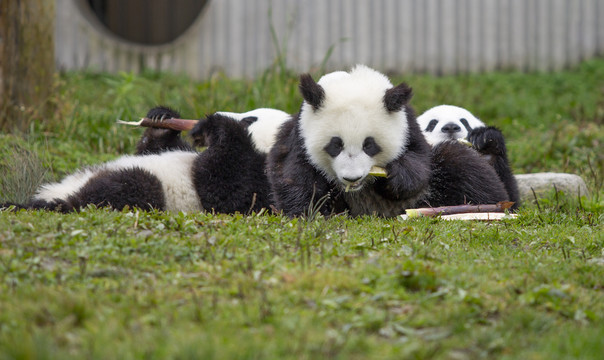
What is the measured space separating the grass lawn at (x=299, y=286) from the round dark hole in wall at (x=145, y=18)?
12.0 metres

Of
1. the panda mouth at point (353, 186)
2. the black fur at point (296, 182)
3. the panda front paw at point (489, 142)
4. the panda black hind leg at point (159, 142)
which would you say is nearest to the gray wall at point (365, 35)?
the panda black hind leg at point (159, 142)

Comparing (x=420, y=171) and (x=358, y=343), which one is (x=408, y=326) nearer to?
(x=358, y=343)

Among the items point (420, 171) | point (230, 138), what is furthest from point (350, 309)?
point (230, 138)

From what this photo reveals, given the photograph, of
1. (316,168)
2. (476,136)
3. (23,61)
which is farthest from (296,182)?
(23,61)

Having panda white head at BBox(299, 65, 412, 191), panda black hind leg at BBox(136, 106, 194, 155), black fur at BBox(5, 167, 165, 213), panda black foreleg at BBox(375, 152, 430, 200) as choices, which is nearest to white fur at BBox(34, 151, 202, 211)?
black fur at BBox(5, 167, 165, 213)

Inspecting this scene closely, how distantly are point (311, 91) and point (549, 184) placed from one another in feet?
10.3

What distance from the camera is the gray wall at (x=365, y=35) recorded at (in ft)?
40.7

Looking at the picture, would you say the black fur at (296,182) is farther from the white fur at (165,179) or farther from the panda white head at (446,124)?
the panda white head at (446,124)

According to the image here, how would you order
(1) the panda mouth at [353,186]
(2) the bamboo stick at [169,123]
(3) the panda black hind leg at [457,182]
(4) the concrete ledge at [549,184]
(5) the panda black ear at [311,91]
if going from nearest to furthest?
(1) the panda mouth at [353,186], (5) the panda black ear at [311,91], (3) the panda black hind leg at [457,182], (2) the bamboo stick at [169,123], (4) the concrete ledge at [549,184]

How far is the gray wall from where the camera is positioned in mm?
12406

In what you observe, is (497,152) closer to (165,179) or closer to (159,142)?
(165,179)

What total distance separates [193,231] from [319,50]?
336 inches

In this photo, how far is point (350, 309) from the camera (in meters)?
3.28

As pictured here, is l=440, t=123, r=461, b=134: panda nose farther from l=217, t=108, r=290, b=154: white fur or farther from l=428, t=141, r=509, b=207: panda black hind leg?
l=217, t=108, r=290, b=154: white fur
